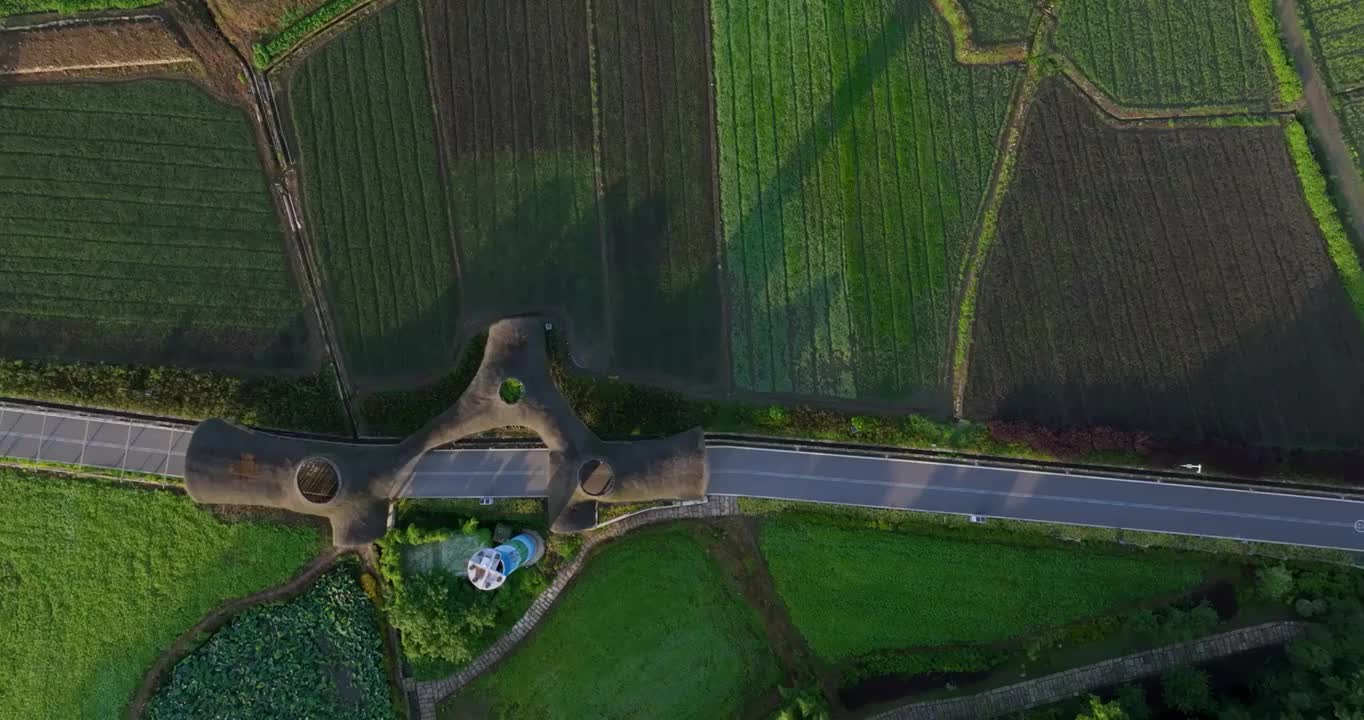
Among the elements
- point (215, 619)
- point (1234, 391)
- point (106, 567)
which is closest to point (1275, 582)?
point (1234, 391)

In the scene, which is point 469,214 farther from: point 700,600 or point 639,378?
point 700,600

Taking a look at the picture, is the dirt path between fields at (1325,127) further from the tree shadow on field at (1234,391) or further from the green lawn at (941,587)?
the green lawn at (941,587)

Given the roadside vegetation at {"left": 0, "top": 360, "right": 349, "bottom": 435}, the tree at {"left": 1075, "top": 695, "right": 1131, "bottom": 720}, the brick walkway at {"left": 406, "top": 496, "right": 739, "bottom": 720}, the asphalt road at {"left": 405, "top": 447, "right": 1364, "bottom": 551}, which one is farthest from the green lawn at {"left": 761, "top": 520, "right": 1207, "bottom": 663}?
the roadside vegetation at {"left": 0, "top": 360, "right": 349, "bottom": 435}

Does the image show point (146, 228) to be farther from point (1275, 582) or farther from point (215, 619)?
point (1275, 582)

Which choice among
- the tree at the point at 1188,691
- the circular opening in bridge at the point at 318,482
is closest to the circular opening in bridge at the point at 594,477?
the circular opening in bridge at the point at 318,482

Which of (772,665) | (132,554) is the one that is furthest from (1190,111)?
(132,554)

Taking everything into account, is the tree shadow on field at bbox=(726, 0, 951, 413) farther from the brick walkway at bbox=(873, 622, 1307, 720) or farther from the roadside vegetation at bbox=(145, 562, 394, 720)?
the roadside vegetation at bbox=(145, 562, 394, 720)
